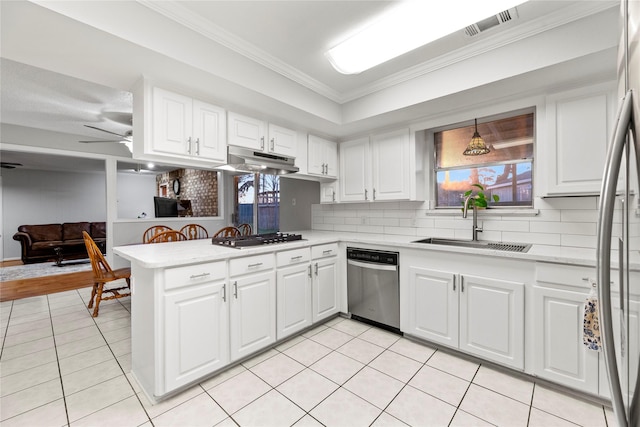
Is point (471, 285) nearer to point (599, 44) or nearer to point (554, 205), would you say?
point (554, 205)

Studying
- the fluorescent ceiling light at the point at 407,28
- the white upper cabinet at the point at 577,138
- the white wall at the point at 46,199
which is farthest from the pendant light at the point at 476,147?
the white wall at the point at 46,199

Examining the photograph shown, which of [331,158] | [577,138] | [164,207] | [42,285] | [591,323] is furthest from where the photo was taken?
[164,207]

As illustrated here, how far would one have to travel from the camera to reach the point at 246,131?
2.56 meters

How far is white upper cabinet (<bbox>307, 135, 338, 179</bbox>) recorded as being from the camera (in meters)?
3.17

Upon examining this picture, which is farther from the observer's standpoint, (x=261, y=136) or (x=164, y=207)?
(x=164, y=207)

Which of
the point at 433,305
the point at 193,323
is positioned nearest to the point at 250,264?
the point at 193,323

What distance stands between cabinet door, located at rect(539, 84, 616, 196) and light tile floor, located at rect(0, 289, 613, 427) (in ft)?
4.62

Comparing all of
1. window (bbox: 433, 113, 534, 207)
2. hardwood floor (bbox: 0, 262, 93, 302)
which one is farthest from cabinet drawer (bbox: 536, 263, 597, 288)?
hardwood floor (bbox: 0, 262, 93, 302)

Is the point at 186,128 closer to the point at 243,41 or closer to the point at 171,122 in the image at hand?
the point at 171,122

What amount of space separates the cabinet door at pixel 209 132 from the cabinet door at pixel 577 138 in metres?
2.54

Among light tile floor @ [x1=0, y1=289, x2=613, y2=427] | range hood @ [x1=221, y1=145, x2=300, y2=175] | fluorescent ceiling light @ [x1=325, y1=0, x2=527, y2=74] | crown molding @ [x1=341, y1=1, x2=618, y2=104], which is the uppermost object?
crown molding @ [x1=341, y1=1, x2=618, y2=104]

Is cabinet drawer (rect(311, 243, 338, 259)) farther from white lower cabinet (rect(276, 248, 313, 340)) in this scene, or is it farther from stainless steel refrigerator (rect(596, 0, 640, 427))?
stainless steel refrigerator (rect(596, 0, 640, 427))

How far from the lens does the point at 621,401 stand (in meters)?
0.63

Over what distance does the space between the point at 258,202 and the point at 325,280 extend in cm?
260
